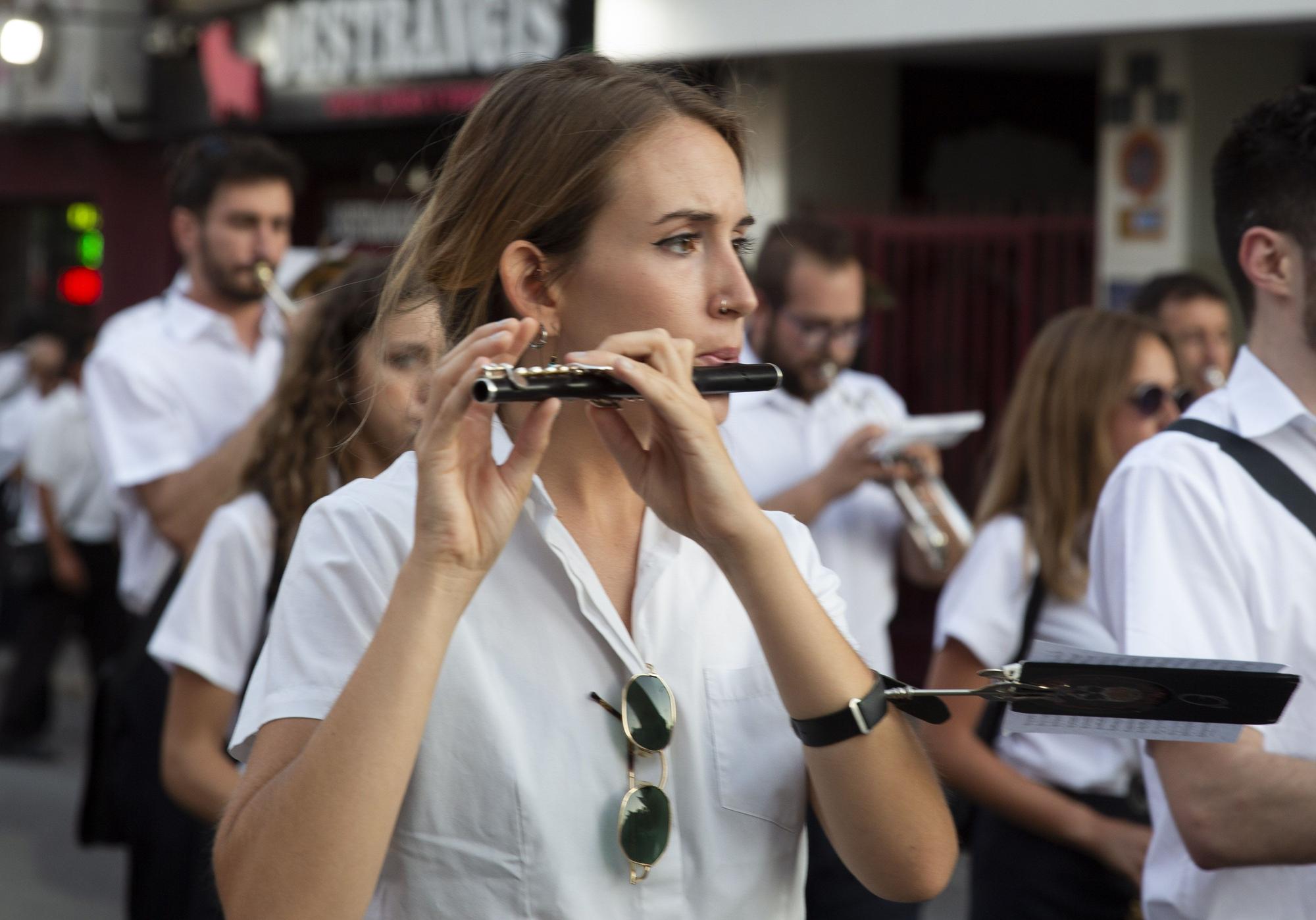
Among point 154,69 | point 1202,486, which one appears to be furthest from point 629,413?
point 154,69

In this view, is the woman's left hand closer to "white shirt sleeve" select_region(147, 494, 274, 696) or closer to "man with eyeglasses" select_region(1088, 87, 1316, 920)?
"man with eyeglasses" select_region(1088, 87, 1316, 920)

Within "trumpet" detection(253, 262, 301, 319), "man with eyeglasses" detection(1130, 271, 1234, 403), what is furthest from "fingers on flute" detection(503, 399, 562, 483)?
"man with eyeglasses" detection(1130, 271, 1234, 403)

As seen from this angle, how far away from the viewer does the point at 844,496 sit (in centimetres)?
429

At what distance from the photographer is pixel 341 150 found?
11.3m

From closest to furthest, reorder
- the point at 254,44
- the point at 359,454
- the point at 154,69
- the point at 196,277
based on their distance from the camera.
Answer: the point at 359,454 → the point at 196,277 → the point at 254,44 → the point at 154,69

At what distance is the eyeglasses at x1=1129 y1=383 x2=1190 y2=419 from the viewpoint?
3.53m

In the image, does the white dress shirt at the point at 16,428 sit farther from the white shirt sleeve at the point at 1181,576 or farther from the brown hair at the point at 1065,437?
the white shirt sleeve at the point at 1181,576

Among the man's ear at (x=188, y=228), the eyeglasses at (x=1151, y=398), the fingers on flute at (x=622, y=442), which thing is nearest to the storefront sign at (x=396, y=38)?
the man's ear at (x=188, y=228)

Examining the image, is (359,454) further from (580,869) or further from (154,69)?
(154,69)

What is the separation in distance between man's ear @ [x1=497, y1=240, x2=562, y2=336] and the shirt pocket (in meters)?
0.49

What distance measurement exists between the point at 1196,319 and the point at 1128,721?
143 inches

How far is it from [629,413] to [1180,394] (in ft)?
6.19

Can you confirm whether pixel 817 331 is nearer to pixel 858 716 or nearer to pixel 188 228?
pixel 188 228

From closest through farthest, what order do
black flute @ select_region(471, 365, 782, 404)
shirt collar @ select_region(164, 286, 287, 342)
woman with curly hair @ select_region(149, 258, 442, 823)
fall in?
1. black flute @ select_region(471, 365, 782, 404)
2. woman with curly hair @ select_region(149, 258, 442, 823)
3. shirt collar @ select_region(164, 286, 287, 342)
